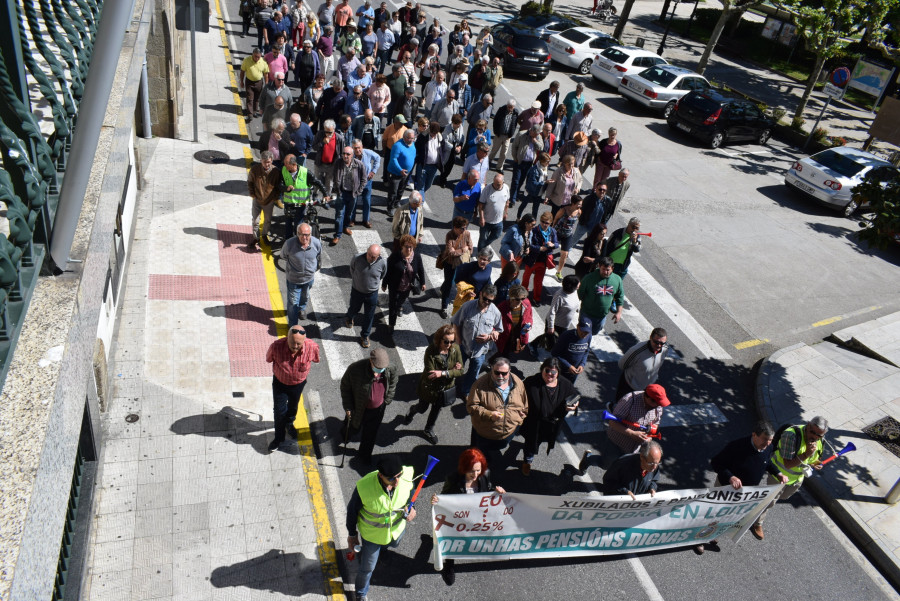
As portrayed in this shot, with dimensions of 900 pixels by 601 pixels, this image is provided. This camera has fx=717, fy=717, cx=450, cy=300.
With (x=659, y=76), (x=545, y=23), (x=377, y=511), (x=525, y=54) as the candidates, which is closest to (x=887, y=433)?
(x=377, y=511)

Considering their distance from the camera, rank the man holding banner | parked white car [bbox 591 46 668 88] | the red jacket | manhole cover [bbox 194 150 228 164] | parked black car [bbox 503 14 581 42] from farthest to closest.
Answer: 1. parked black car [bbox 503 14 581 42]
2. parked white car [bbox 591 46 668 88]
3. manhole cover [bbox 194 150 228 164]
4. the red jacket
5. the man holding banner

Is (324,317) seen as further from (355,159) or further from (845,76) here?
(845,76)

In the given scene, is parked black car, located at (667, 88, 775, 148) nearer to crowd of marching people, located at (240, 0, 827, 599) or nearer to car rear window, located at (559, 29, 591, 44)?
crowd of marching people, located at (240, 0, 827, 599)

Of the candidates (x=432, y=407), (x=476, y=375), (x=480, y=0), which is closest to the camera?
(x=432, y=407)

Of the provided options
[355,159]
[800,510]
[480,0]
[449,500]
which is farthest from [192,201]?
[480,0]

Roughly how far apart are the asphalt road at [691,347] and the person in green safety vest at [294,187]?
3.19ft

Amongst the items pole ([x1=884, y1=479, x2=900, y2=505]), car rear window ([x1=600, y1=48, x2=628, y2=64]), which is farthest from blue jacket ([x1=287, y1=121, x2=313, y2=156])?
car rear window ([x1=600, y1=48, x2=628, y2=64])

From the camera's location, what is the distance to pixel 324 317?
1034cm

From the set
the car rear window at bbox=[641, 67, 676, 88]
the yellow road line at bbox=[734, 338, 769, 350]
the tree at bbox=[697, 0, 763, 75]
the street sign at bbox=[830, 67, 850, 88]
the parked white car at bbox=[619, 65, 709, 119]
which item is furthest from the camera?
the tree at bbox=[697, 0, 763, 75]

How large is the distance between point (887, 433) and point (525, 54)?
56.4 ft

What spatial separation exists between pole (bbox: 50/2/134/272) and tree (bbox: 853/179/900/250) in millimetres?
8519

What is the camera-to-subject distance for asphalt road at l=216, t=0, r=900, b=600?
24.1 feet

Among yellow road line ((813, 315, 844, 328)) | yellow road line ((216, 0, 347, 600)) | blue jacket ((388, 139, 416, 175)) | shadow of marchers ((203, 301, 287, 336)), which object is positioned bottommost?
yellow road line ((813, 315, 844, 328))

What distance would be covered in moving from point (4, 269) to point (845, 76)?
2339cm
